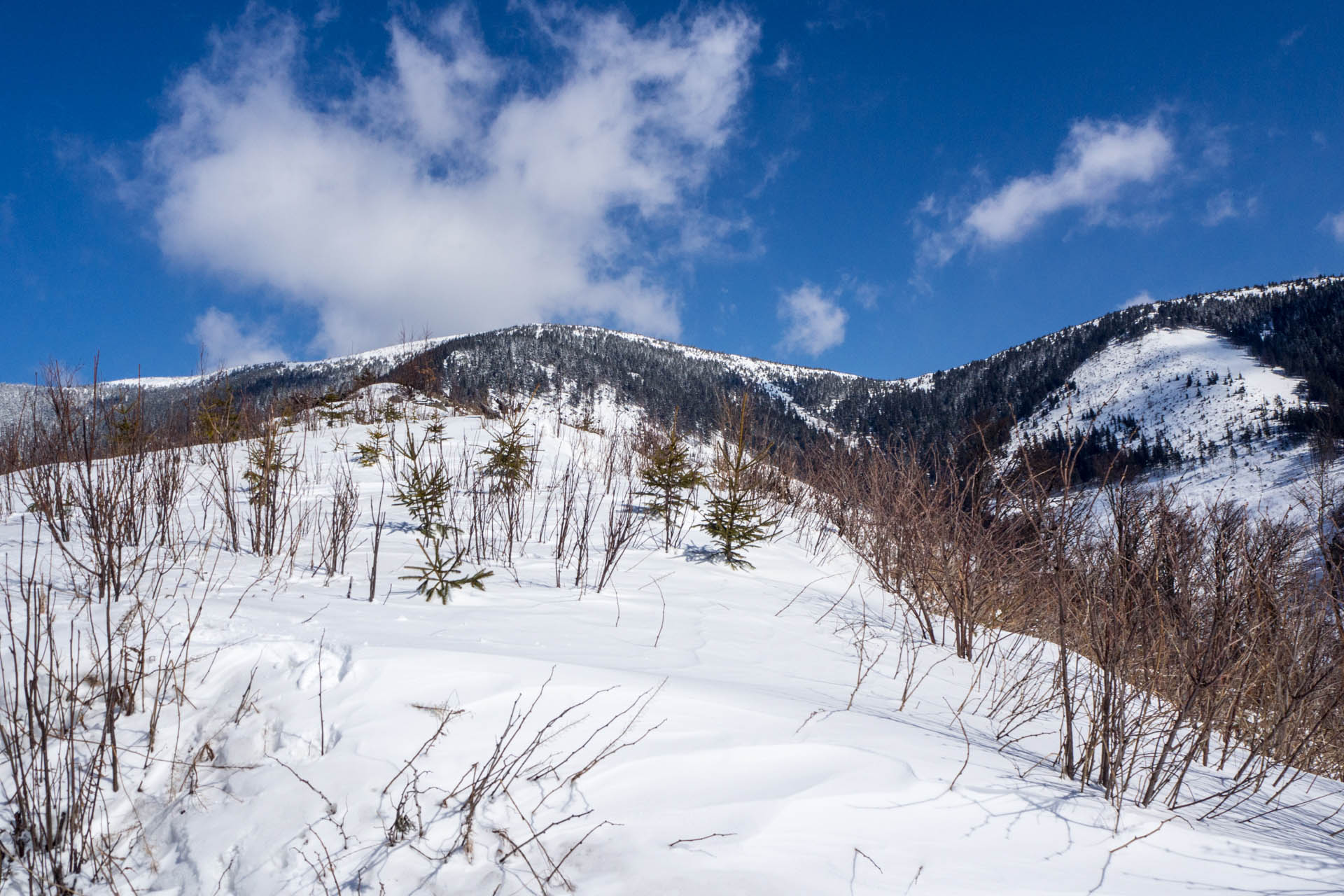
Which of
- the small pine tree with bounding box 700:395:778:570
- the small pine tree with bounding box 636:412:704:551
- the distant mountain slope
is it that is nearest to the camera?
the small pine tree with bounding box 700:395:778:570

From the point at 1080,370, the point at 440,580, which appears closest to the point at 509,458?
the point at 440,580

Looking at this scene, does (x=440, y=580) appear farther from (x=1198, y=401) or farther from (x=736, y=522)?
(x=1198, y=401)

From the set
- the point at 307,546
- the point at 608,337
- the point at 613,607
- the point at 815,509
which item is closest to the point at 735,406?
the point at 815,509

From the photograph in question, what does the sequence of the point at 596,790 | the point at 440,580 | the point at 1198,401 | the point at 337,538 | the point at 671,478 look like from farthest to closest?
the point at 1198,401 < the point at 671,478 < the point at 337,538 < the point at 440,580 < the point at 596,790

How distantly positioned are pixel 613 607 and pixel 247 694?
6.91ft

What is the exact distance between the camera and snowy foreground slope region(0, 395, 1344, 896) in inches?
56.3

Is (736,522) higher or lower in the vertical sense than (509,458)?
lower

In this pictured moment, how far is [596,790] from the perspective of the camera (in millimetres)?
1679

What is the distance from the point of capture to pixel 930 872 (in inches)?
56.2

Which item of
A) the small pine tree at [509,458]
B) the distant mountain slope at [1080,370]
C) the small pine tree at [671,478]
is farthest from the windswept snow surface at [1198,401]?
the small pine tree at [509,458]

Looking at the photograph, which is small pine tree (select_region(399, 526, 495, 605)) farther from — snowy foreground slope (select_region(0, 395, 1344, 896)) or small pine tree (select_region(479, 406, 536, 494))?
small pine tree (select_region(479, 406, 536, 494))

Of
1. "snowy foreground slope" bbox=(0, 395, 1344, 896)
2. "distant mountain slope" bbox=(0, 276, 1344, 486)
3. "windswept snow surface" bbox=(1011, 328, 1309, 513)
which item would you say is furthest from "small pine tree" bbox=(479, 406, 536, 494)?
"windswept snow surface" bbox=(1011, 328, 1309, 513)

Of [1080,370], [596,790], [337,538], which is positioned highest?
[1080,370]

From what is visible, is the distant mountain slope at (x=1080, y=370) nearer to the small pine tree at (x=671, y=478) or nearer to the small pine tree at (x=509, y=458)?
the small pine tree at (x=509, y=458)
